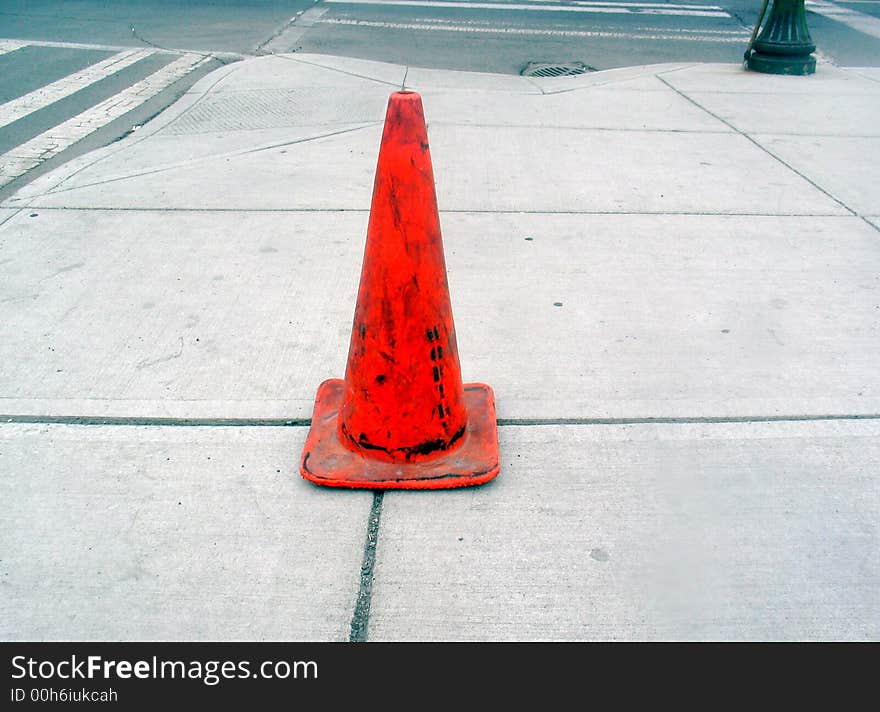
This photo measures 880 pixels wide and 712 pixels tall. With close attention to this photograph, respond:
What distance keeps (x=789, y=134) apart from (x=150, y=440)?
17.6 feet

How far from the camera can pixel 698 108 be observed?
22.3 feet

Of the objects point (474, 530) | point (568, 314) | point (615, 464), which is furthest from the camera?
point (568, 314)

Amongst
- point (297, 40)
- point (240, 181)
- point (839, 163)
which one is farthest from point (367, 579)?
point (297, 40)

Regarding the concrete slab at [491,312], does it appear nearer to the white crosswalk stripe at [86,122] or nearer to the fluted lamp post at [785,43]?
the white crosswalk stripe at [86,122]

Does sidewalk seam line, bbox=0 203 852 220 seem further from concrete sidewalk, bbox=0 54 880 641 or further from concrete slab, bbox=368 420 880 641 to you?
concrete slab, bbox=368 420 880 641

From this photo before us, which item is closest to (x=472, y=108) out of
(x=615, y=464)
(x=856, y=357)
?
(x=856, y=357)

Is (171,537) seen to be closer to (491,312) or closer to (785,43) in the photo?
(491,312)

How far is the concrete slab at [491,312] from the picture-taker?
113 inches

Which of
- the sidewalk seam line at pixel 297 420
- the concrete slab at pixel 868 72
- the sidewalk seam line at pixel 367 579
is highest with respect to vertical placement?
the concrete slab at pixel 868 72

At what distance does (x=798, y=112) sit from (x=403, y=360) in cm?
569

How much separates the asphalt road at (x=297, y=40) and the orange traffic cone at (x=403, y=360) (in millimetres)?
3708

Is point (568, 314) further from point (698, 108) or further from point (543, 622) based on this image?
point (698, 108)

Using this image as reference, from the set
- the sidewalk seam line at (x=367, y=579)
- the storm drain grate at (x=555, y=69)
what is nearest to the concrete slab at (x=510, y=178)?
the sidewalk seam line at (x=367, y=579)

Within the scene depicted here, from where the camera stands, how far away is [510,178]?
198 inches
